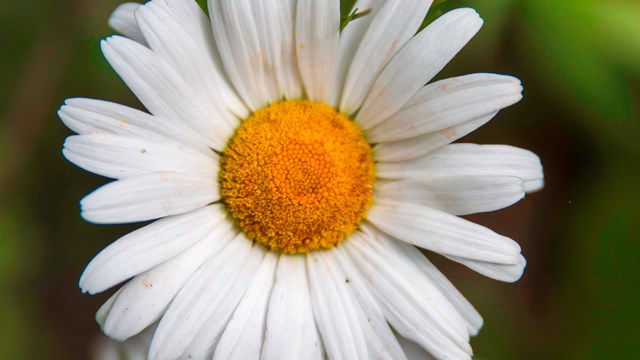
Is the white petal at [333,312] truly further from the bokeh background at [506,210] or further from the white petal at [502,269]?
the bokeh background at [506,210]

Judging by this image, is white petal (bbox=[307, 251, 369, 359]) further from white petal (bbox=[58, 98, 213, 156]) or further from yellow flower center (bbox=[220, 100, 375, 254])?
white petal (bbox=[58, 98, 213, 156])

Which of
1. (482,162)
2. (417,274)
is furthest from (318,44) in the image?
(417,274)

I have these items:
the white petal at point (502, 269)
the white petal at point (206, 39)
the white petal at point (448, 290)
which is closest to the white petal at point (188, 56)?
the white petal at point (206, 39)

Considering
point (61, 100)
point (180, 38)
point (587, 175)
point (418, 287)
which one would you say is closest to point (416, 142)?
point (418, 287)

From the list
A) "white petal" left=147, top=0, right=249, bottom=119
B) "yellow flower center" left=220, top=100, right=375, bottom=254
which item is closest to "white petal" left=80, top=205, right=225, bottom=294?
"yellow flower center" left=220, top=100, right=375, bottom=254

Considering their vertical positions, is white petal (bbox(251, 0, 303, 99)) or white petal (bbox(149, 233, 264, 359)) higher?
white petal (bbox(251, 0, 303, 99))

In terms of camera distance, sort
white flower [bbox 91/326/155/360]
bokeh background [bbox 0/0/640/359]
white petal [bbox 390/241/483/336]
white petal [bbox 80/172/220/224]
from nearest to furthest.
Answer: white petal [bbox 80/172/220/224], white petal [bbox 390/241/483/336], white flower [bbox 91/326/155/360], bokeh background [bbox 0/0/640/359]

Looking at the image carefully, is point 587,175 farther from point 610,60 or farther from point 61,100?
point 61,100
